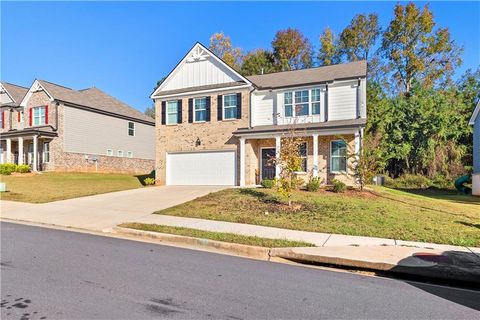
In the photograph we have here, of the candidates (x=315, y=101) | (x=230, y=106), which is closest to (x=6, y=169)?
(x=230, y=106)

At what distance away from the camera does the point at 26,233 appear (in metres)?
8.65

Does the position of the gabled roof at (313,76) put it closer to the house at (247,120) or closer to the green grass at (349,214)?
the house at (247,120)

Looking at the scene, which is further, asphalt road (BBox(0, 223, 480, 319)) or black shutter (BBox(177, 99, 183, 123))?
black shutter (BBox(177, 99, 183, 123))

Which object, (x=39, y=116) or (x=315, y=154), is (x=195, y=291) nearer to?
(x=315, y=154)

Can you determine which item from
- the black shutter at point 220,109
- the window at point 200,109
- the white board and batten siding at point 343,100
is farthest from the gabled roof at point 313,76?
the window at point 200,109

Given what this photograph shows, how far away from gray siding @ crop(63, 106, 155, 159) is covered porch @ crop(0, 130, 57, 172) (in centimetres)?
174

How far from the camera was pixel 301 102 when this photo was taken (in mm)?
19016

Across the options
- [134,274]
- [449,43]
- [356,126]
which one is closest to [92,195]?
[134,274]

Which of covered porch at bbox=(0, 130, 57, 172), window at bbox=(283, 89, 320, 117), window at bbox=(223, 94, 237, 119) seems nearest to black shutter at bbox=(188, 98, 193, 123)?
window at bbox=(223, 94, 237, 119)

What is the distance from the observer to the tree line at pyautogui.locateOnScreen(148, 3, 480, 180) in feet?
81.7

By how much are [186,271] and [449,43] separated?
129 ft

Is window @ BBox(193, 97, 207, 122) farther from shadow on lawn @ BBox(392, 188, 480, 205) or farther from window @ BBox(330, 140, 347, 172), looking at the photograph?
shadow on lawn @ BBox(392, 188, 480, 205)

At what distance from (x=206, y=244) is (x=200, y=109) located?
47.0 feet

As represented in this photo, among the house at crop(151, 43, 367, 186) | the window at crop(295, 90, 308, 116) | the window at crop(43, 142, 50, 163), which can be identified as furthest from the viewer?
the window at crop(43, 142, 50, 163)
